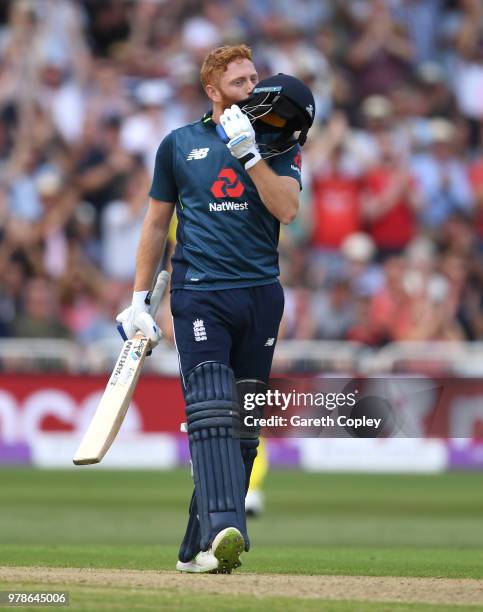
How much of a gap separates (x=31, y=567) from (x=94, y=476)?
29.2ft

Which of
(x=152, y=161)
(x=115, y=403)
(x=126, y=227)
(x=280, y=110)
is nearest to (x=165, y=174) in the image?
(x=280, y=110)

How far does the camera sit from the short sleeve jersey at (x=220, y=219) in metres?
6.75

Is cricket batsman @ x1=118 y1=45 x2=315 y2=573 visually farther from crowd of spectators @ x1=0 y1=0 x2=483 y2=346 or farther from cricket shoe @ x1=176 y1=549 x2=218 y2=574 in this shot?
crowd of spectators @ x1=0 y1=0 x2=483 y2=346

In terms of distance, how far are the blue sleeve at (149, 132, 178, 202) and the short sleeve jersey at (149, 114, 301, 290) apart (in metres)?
0.03

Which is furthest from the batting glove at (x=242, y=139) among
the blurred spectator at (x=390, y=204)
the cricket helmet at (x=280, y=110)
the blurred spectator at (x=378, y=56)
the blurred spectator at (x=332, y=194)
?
the blurred spectator at (x=378, y=56)

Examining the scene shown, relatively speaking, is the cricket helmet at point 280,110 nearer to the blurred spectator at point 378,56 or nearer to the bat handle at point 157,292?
the bat handle at point 157,292

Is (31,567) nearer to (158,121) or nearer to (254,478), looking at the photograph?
(254,478)

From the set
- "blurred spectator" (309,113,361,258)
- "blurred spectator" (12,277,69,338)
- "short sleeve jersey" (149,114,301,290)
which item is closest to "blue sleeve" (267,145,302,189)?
"short sleeve jersey" (149,114,301,290)

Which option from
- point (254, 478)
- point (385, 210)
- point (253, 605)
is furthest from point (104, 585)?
point (385, 210)

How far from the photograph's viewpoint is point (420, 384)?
7102 mm

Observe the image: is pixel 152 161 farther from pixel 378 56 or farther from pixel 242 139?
pixel 242 139

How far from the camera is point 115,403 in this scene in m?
6.88

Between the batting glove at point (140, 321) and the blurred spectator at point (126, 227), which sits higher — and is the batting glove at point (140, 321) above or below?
below

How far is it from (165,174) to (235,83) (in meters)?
0.50
